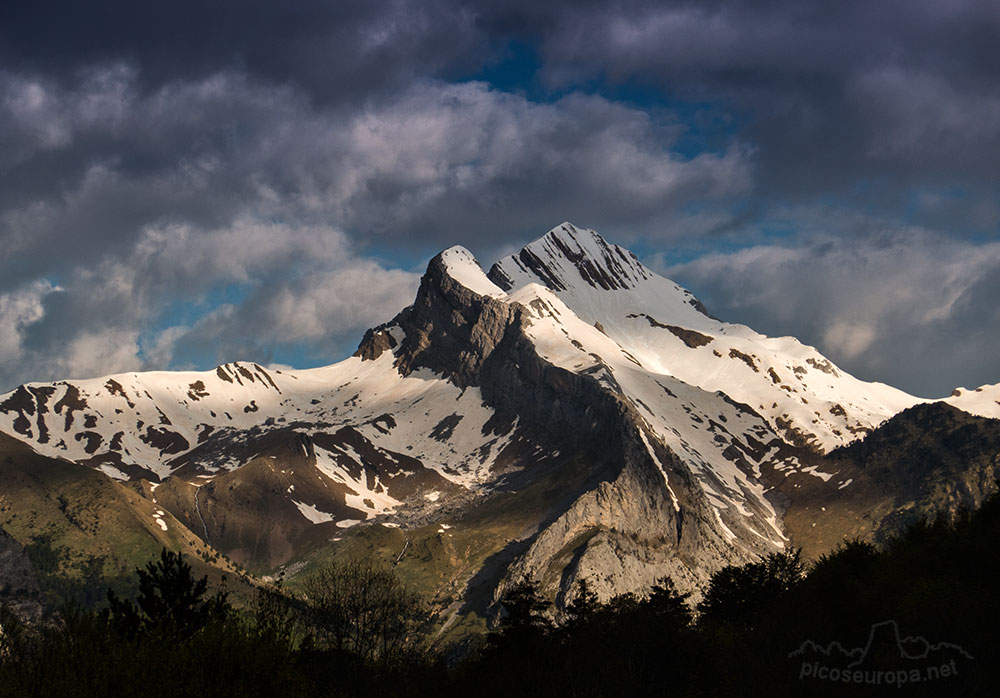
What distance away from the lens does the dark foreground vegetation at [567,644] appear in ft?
197

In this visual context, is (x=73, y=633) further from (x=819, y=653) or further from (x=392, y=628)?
(x=819, y=653)

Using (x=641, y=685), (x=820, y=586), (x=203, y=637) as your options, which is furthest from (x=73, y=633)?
(x=820, y=586)

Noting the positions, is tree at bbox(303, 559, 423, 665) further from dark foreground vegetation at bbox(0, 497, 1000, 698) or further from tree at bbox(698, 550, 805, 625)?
tree at bbox(698, 550, 805, 625)

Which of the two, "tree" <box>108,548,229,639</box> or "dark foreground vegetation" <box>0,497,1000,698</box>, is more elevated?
"tree" <box>108,548,229,639</box>

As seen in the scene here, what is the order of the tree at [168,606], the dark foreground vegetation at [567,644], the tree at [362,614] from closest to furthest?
1. the dark foreground vegetation at [567,644]
2. the tree at [168,606]
3. the tree at [362,614]

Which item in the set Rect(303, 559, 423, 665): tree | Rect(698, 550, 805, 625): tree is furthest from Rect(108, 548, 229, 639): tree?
Rect(698, 550, 805, 625): tree

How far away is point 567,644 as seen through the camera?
118m

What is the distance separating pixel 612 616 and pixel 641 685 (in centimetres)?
3501

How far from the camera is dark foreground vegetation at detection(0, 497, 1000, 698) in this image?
197 feet

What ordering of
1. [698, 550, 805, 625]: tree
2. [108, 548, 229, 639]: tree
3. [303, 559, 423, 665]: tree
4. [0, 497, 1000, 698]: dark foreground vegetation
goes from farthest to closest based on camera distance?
[698, 550, 805, 625]: tree, [303, 559, 423, 665]: tree, [108, 548, 229, 639]: tree, [0, 497, 1000, 698]: dark foreground vegetation

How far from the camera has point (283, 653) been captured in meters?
61.4

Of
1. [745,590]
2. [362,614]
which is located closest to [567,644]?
[362,614]

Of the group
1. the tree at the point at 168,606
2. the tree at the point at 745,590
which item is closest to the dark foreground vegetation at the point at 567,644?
the tree at the point at 168,606

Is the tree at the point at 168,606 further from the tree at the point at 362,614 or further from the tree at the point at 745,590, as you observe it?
the tree at the point at 745,590
